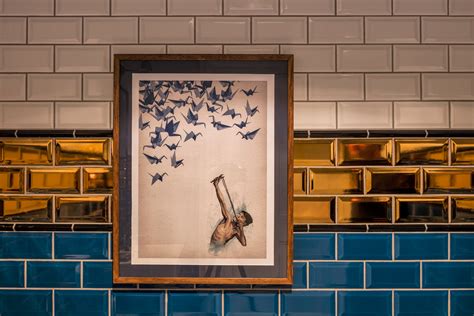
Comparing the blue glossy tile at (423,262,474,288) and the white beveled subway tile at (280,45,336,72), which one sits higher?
the white beveled subway tile at (280,45,336,72)

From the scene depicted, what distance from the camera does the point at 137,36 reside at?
59.7 inches

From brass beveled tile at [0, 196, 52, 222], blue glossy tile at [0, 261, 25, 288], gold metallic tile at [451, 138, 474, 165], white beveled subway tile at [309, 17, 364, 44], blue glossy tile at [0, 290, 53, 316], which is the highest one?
white beveled subway tile at [309, 17, 364, 44]

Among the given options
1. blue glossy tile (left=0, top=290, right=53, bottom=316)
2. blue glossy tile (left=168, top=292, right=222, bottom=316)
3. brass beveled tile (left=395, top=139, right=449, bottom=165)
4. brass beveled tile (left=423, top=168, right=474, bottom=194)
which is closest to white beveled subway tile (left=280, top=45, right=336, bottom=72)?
brass beveled tile (left=395, top=139, right=449, bottom=165)

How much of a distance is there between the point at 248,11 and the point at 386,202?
767mm

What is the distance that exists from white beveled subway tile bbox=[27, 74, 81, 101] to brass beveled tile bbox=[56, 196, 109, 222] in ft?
1.09

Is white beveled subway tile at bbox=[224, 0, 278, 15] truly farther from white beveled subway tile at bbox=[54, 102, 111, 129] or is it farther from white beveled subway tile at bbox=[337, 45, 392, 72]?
white beveled subway tile at bbox=[54, 102, 111, 129]

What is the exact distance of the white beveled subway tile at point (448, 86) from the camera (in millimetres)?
1518

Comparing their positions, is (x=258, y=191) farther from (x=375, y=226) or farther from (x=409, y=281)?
(x=409, y=281)

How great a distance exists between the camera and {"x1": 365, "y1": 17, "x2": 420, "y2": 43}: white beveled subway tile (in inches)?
59.7

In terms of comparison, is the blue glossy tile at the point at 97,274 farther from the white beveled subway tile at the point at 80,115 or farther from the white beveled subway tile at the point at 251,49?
the white beveled subway tile at the point at 251,49

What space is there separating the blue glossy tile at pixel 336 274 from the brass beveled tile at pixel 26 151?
0.93 m

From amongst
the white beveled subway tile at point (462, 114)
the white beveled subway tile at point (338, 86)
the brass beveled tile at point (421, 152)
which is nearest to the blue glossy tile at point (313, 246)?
the brass beveled tile at point (421, 152)

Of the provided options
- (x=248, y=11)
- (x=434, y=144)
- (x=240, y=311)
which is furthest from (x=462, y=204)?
(x=248, y=11)

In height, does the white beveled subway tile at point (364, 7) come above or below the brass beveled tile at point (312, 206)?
above
